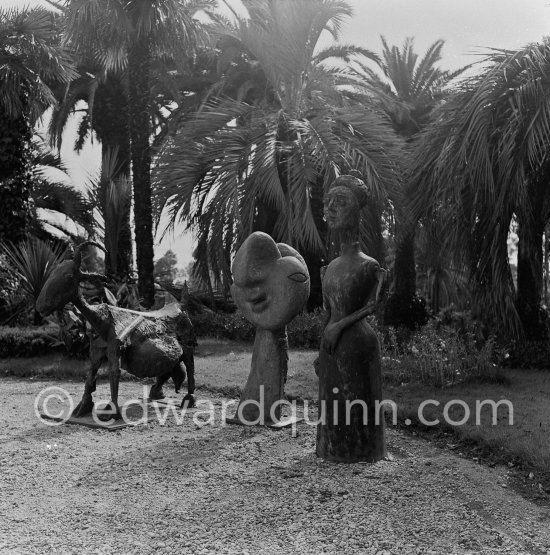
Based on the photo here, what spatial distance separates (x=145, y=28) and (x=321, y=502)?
1030cm

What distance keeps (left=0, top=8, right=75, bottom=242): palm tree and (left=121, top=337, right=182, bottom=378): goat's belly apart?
939cm

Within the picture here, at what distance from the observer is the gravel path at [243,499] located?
11.5 feet

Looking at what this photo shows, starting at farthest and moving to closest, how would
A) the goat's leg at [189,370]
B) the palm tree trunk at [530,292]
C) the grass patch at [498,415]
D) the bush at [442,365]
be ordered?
the palm tree trunk at [530,292]
the bush at [442,365]
the goat's leg at [189,370]
the grass patch at [498,415]

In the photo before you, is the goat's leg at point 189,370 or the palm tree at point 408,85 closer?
the goat's leg at point 189,370

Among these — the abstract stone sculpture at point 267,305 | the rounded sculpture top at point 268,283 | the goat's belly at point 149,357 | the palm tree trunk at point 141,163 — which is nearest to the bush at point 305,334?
the palm tree trunk at point 141,163

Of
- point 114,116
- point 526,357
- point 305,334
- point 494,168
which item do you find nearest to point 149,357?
point 494,168

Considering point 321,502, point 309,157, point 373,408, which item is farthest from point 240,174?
point 321,502

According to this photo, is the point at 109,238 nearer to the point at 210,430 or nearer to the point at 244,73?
the point at 244,73

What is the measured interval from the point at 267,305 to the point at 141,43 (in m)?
8.41

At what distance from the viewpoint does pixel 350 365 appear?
485 cm

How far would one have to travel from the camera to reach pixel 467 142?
884cm

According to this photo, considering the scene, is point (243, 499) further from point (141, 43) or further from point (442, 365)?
point (141, 43)

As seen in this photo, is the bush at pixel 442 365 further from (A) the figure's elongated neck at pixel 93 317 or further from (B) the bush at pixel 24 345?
(B) the bush at pixel 24 345

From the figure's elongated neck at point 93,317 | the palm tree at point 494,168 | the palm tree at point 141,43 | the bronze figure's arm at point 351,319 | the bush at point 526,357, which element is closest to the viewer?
the bronze figure's arm at point 351,319
